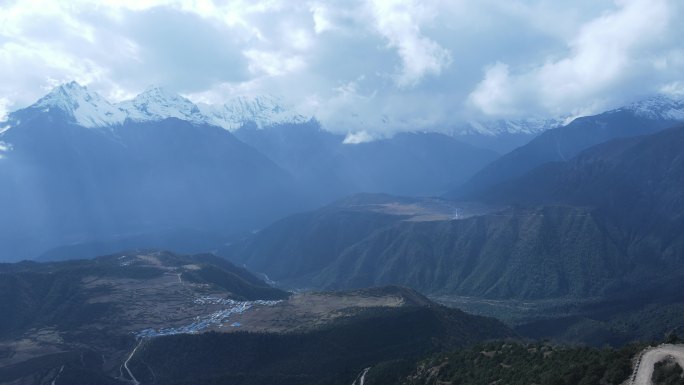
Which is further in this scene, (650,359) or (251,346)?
(251,346)

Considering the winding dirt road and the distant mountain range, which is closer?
the winding dirt road

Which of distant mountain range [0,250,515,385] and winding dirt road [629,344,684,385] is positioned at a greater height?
winding dirt road [629,344,684,385]

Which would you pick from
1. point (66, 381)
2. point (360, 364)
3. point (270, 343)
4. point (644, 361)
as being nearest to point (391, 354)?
point (360, 364)

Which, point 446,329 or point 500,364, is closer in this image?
point 500,364

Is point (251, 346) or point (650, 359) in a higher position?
point (650, 359)

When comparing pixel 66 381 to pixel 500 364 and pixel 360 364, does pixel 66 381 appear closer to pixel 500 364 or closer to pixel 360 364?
pixel 360 364

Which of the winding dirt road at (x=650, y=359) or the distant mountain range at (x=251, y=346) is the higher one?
the winding dirt road at (x=650, y=359)

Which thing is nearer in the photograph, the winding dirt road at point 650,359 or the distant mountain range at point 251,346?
the winding dirt road at point 650,359

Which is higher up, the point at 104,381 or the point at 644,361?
the point at 644,361
